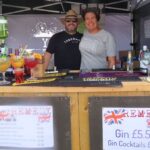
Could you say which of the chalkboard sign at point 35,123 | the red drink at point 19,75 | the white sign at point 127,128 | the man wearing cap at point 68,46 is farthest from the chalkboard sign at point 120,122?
the man wearing cap at point 68,46

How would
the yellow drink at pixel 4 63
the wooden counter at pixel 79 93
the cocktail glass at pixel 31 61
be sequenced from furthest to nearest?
1. the cocktail glass at pixel 31 61
2. the yellow drink at pixel 4 63
3. the wooden counter at pixel 79 93

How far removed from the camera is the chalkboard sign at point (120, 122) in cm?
181

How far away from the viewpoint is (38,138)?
1908 millimetres

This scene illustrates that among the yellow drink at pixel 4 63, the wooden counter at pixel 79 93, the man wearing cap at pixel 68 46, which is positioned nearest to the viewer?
the wooden counter at pixel 79 93

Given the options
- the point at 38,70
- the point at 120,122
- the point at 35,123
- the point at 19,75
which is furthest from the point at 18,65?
the point at 120,122

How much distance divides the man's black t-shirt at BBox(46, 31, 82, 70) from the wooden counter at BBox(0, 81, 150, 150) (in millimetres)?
1411

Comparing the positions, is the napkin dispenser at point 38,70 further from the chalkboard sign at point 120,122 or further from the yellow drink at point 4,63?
the chalkboard sign at point 120,122

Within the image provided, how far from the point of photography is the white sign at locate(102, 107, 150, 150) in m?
1.81

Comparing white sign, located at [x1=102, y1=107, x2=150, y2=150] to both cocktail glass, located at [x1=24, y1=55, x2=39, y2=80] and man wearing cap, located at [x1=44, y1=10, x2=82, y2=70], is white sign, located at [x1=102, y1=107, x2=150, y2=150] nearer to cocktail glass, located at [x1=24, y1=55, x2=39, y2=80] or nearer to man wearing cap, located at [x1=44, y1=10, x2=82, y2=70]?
cocktail glass, located at [x1=24, y1=55, x2=39, y2=80]

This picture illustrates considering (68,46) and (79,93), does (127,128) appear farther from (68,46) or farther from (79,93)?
(68,46)

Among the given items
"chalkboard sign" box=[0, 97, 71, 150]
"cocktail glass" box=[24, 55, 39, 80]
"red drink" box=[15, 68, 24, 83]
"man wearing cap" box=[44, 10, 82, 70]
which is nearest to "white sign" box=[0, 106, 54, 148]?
"chalkboard sign" box=[0, 97, 71, 150]

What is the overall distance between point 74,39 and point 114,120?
1.55 metres

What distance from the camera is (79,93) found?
1.84 meters

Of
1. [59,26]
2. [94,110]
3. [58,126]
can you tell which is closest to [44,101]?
[58,126]
